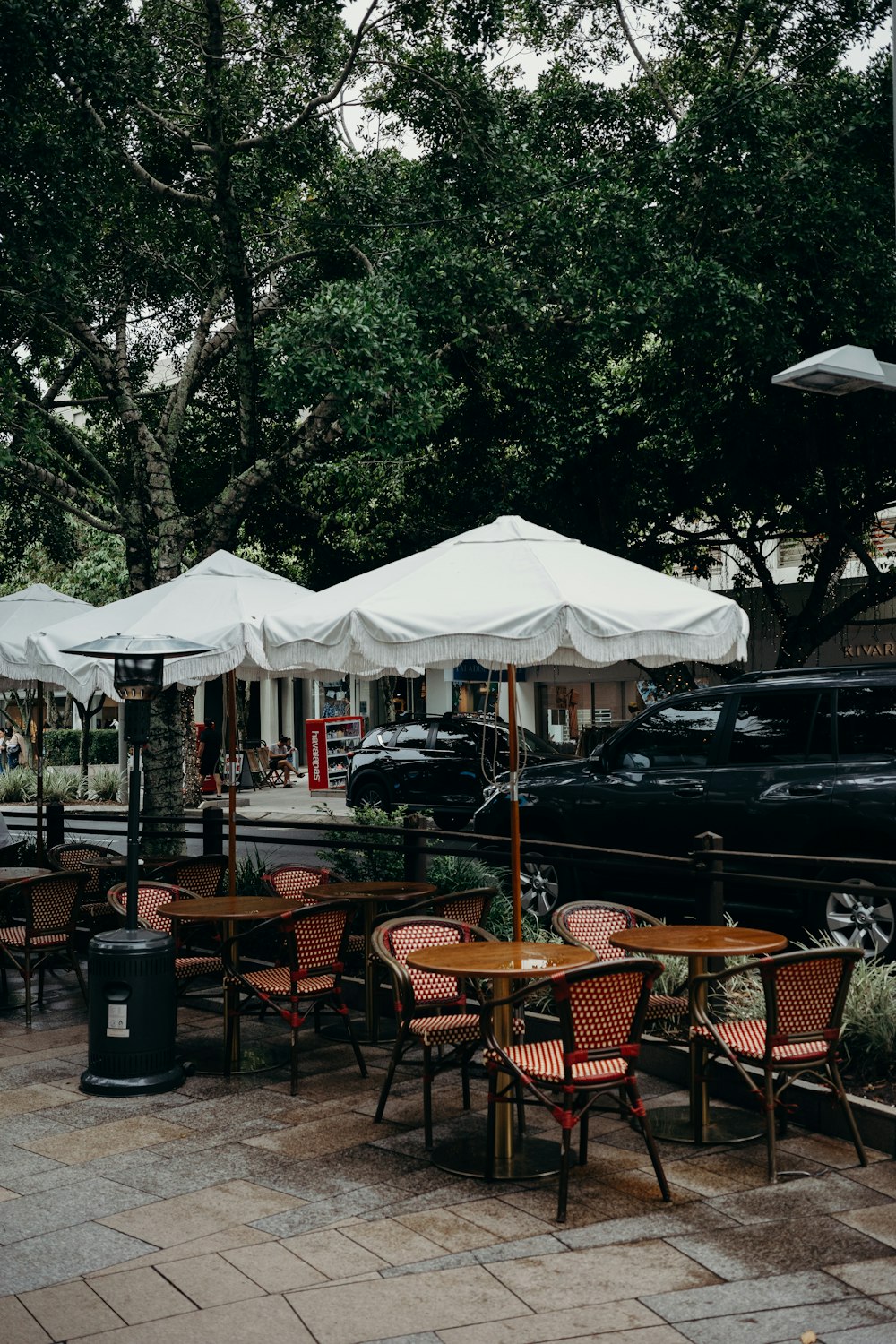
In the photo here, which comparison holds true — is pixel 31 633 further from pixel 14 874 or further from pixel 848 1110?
pixel 848 1110

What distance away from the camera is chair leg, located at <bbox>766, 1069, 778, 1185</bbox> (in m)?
5.21

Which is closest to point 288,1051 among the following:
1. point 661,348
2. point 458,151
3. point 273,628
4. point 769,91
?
point 273,628

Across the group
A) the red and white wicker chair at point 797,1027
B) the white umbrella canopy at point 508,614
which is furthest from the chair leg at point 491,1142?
the white umbrella canopy at point 508,614

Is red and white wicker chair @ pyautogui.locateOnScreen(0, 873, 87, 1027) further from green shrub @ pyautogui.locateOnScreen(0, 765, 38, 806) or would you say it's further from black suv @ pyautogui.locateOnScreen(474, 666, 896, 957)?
green shrub @ pyautogui.locateOnScreen(0, 765, 38, 806)

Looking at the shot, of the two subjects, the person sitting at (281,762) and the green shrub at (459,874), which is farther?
the person sitting at (281,762)

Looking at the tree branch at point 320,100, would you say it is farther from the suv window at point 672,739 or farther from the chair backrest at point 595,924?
the chair backrest at point 595,924

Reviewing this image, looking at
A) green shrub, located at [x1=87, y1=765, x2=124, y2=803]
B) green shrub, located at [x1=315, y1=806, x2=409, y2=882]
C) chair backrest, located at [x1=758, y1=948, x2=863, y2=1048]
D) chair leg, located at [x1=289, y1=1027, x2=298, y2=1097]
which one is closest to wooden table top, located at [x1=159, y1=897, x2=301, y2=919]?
chair leg, located at [x1=289, y1=1027, x2=298, y2=1097]

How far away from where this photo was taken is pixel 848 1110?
17.6 ft

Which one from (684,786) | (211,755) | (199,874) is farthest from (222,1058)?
(211,755)

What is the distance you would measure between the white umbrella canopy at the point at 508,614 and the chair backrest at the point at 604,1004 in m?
1.59

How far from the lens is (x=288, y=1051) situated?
7.46 m

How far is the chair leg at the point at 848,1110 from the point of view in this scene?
535 cm

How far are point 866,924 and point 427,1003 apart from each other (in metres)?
4.01

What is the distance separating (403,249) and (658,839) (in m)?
6.41
